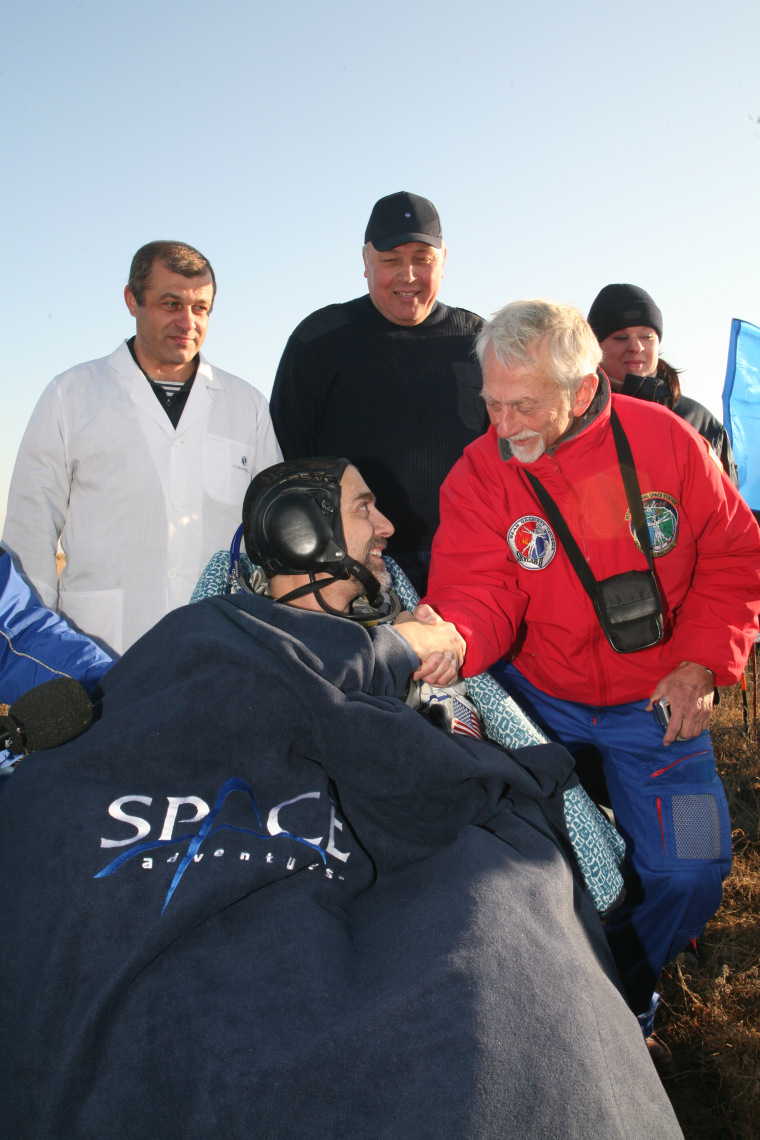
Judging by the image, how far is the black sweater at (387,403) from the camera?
4.26 m

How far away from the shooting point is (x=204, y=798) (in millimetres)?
1812

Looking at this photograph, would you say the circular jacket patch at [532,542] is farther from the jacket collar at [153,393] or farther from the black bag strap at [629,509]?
the jacket collar at [153,393]

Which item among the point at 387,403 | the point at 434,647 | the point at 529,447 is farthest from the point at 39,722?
the point at 387,403

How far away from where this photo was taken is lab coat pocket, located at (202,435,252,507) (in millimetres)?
3939

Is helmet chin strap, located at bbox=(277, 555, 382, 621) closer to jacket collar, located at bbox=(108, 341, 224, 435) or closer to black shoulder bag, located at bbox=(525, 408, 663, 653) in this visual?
black shoulder bag, located at bbox=(525, 408, 663, 653)

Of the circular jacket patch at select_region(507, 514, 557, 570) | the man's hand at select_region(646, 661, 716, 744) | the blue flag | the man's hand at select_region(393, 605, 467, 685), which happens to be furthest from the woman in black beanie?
the man's hand at select_region(393, 605, 467, 685)

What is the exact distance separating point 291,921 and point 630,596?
1.82 metres

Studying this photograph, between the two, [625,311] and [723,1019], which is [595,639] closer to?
[723,1019]

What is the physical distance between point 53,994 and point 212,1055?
1.06 ft

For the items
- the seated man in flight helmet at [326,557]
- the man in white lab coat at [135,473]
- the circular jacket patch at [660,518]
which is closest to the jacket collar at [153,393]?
the man in white lab coat at [135,473]

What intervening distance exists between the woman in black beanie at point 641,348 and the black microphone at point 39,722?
3.62 m

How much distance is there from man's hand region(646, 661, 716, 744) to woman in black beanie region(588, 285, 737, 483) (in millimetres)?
1923

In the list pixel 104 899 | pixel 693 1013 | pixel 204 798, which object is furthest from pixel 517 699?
pixel 104 899

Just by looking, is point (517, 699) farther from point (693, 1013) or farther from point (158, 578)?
point (158, 578)
